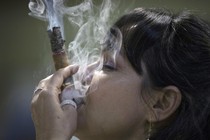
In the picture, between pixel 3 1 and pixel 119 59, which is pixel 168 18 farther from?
pixel 3 1

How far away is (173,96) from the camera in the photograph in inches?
43.3

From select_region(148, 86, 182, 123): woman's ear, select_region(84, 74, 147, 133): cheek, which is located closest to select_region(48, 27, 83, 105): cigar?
select_region(84, 74, 147, 133): cheek

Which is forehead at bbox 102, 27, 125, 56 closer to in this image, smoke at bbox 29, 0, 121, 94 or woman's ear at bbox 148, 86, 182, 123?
smoke at bbox 29, 0, 121, 94

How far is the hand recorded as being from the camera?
111 cm

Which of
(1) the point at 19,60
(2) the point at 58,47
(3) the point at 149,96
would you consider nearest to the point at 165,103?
(3) the point at 149,96

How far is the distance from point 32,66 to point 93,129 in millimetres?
1971

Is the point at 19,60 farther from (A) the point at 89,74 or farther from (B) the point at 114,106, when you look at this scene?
(B) the point at 114,106

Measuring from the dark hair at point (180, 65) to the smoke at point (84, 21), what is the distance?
0.48 ft

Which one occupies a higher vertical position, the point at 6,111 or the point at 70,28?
the point at 70,28

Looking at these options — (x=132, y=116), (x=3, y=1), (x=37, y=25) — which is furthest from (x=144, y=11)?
(x=3, y=1)

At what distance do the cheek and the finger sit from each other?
4.1 inches

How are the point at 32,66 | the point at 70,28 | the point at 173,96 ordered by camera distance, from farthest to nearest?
the point at 32,66, the point at 70,28, the point at 173,96

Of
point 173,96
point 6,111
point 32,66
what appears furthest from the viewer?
point 32,66

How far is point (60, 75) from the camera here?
1161 millimetres
